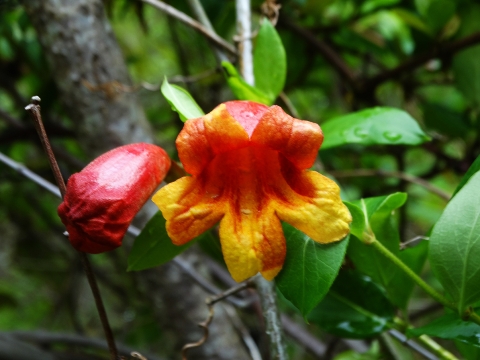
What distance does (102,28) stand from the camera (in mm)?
883

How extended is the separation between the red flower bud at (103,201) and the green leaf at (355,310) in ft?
1.05

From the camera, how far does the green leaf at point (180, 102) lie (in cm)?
54

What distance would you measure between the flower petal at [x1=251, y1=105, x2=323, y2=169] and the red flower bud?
0.50 ft

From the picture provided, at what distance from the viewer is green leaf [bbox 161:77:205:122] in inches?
21.3

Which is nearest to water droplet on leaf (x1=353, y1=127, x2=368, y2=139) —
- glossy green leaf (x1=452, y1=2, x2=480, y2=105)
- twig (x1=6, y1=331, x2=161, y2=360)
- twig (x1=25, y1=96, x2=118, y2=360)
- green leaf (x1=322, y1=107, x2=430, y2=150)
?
green leaf (x1=322, y1=107, x2=430, y2=150)

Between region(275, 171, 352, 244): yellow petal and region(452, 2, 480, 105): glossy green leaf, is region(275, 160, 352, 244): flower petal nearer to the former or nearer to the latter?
region(275, 171, 352, 244): yellow petal

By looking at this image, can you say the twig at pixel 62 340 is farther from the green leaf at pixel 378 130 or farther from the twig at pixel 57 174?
the green leaf at pixel 378 130

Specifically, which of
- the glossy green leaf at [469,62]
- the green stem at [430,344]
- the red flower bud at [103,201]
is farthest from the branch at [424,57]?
the red flower bud at [103,201]

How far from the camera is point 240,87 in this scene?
0.66 metres

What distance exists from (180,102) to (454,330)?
1.37 feet

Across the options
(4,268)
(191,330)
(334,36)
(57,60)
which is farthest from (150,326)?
(334,36)

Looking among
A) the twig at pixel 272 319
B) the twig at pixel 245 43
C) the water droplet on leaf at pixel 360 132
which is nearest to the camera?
the twig at pixel 272 319

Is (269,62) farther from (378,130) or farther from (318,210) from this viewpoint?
(318,210)

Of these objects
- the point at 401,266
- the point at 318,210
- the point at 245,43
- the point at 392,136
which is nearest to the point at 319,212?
the point at 318,210
